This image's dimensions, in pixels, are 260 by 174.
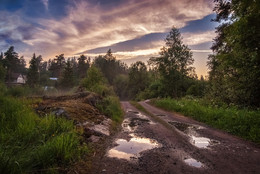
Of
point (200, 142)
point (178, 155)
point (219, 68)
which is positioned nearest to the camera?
point (178, 155)

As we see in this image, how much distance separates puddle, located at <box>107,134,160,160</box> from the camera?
470 cm

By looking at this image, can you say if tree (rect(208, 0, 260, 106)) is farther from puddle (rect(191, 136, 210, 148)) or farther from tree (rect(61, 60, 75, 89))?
tree (rect(61, 60, 75, 89))

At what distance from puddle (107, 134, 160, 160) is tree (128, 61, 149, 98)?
171ft

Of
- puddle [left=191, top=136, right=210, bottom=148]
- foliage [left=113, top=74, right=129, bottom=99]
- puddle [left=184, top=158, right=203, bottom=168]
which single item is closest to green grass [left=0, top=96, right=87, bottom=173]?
puddle [left=184, top=158, right=203, bottom=168]

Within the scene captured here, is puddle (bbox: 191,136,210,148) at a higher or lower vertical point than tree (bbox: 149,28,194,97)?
lower

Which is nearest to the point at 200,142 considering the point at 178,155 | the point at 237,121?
the point at 178,155

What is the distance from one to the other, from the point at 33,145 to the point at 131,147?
117 inches

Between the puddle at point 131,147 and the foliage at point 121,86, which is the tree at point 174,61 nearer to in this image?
the puddle at point 131,147

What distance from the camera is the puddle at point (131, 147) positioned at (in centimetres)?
470

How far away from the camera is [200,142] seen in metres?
6.00

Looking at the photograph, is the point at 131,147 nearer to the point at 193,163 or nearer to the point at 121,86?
the point at 193,163

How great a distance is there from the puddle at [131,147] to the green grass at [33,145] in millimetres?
999

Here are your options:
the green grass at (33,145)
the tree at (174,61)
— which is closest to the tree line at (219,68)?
the tree at (174,61)

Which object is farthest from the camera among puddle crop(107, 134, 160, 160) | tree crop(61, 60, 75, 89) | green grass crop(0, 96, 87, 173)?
tree crop(61, 60, 75, 89)
